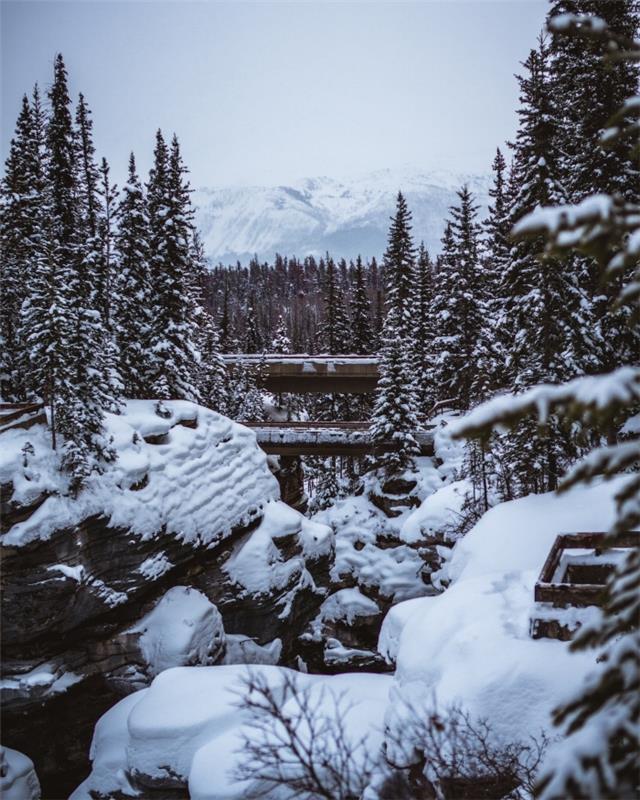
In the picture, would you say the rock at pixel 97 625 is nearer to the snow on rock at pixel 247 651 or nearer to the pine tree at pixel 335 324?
the snow on rock at pixel 247 651

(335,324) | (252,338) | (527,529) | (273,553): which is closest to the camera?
(527,529)

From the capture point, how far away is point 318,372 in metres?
40.4

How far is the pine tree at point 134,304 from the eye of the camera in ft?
89.4

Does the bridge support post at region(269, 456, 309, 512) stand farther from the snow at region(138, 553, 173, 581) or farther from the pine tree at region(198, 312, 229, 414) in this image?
the snow at region(138, 553, 173, 581)

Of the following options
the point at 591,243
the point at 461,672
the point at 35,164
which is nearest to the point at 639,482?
the point at 591,243

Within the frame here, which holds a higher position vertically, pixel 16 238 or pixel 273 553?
pixel 16 238

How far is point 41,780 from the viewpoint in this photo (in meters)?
14.9

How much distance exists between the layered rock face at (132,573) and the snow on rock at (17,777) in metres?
0.82

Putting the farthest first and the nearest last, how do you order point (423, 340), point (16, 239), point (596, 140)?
point (423, 340) < point (16, 239) < point (596, 140)

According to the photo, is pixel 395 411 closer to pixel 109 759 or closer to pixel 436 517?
pixel 436 517

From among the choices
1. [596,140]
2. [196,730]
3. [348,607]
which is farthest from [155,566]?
[596,140]

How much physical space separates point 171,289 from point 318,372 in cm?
1482

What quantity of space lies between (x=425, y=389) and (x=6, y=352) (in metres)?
26.6

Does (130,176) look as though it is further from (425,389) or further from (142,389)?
(425,389)
